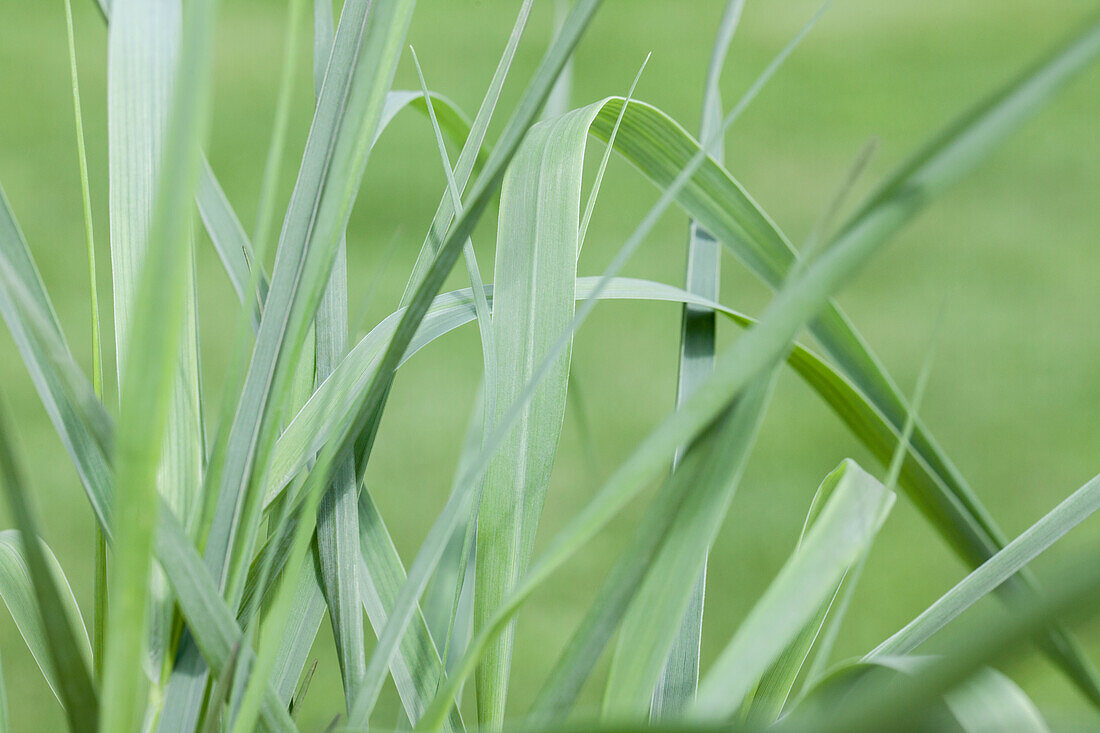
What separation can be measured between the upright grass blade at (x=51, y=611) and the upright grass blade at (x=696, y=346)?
101 millimetres

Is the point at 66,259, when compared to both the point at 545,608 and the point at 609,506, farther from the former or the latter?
the point at 609,506

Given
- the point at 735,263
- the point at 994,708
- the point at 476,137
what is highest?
the point at 735,263

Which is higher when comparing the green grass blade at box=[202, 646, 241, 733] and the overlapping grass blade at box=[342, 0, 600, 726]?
the overlapping grass blade at box=[342, 0, 600, 726]

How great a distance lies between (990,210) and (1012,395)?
0.89ft

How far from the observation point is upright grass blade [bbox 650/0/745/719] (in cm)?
19

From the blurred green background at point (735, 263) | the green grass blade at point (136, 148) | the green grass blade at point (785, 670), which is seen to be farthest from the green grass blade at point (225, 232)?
the blurred green background at point (735, 263)

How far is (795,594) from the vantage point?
14 centimetres

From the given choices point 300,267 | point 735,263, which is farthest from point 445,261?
point 735,263

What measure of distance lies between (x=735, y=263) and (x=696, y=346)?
644 mm

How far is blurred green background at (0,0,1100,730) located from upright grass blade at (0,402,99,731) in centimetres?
35

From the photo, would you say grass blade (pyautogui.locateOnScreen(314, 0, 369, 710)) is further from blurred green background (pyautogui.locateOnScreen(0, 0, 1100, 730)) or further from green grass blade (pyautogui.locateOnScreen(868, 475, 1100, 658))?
blurred green background (pyautogui.locateOnScreen(0, 0, 1100, 730))

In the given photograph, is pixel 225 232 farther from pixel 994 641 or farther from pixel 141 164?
pixel 994 641

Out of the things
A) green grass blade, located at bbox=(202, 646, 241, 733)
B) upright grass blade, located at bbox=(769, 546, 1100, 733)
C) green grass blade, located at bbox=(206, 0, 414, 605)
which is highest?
green grass blade, located at bbox=(206, 0, 414, 605)

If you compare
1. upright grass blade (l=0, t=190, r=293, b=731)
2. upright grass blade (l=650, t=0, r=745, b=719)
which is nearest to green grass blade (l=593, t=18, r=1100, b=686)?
upright grass blade (l=650, t=0, r=745, b=719)
